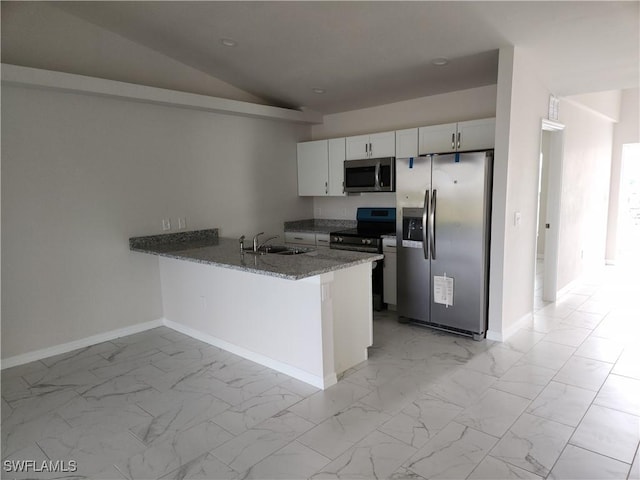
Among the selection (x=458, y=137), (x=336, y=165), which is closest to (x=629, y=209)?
(x=458, y=137)

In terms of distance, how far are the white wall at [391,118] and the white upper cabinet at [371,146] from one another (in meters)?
0.40

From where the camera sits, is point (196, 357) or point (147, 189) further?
point (147, 189)

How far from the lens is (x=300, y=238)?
5.46m

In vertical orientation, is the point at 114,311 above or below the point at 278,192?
below

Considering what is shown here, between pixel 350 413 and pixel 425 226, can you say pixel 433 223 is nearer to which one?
pixel 425 226

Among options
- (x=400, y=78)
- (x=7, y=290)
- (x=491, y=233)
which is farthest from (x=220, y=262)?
(x=400, y=78)

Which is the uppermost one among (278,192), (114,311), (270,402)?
(278,192)

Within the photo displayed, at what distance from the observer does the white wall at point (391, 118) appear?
174 inches

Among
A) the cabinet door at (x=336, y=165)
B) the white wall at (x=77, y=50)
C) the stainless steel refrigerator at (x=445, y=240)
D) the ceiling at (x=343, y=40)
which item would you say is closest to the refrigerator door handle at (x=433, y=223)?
the stainless steel refrigerator at (x=445, y=240)

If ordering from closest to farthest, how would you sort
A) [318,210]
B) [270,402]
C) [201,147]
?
[270,402] → [201,147] → [318,210]

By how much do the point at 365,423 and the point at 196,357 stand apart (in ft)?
5.71

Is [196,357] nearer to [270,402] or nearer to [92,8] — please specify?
[270,402]

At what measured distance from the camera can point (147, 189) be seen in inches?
165

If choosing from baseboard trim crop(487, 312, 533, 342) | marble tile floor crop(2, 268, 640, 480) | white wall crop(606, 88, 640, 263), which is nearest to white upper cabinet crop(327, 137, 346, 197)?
marble tile floor crop(2, 268, 640, 480)
